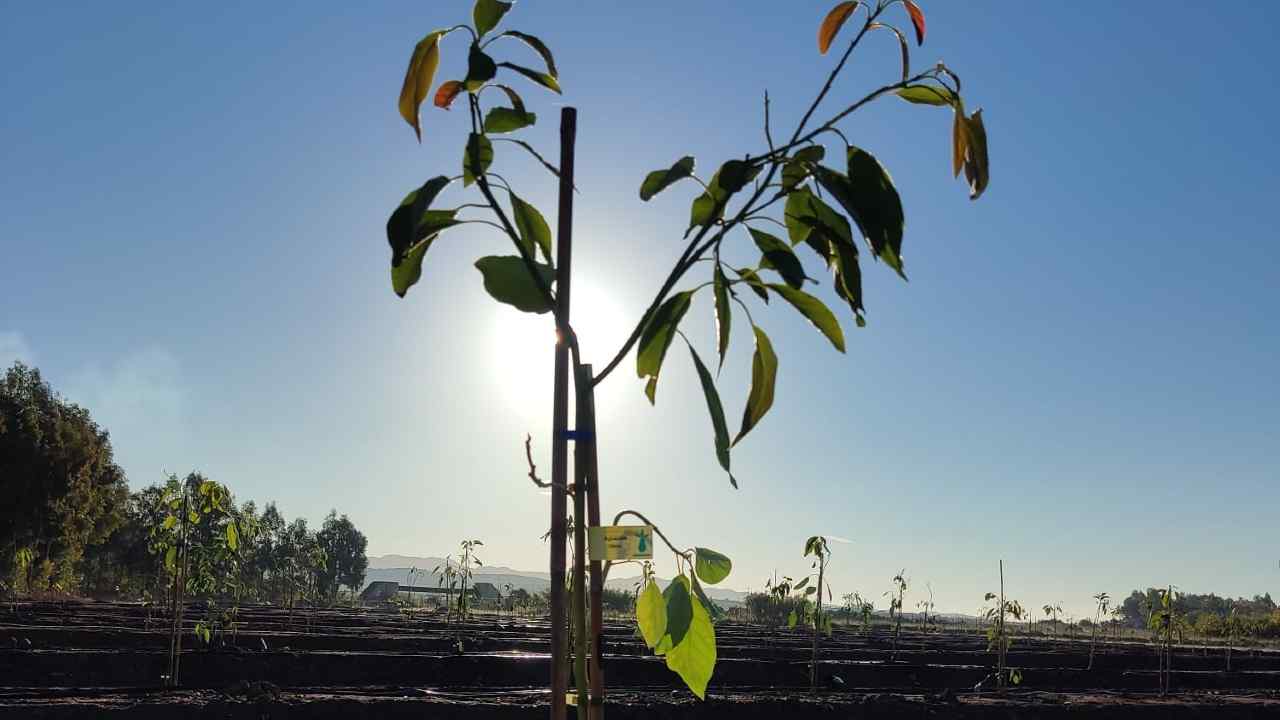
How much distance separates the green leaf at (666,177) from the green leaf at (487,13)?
0.21m

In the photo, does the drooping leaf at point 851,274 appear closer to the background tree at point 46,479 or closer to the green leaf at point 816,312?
the green leaf at point 816,312

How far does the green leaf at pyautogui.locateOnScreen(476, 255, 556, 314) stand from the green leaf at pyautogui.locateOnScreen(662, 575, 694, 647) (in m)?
0.32

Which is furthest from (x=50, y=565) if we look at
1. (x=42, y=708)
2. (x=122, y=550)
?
(x=42, y=708)

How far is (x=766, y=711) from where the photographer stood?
35.7ft

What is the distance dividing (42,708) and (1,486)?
2264cm

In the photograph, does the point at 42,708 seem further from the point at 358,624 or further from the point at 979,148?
the point at 358,624

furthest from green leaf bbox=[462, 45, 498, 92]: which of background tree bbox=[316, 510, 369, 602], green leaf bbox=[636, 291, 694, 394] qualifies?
background tree bbox=[316, 510, 369, 602]

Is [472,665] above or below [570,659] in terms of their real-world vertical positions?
below

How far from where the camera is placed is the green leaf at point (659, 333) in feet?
3.15

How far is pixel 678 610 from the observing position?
101 centimetres

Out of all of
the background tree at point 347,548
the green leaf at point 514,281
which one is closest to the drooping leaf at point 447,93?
the green leaf at point 514,281

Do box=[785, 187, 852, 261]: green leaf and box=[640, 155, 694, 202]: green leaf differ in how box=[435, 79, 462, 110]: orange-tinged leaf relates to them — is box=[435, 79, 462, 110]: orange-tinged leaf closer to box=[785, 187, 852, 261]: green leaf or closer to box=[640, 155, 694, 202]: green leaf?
box=[640, 155, 694, 202]: green leaf

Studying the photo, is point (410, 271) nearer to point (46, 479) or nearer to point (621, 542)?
point (621, 542)

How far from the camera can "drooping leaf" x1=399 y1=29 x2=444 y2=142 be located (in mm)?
950
